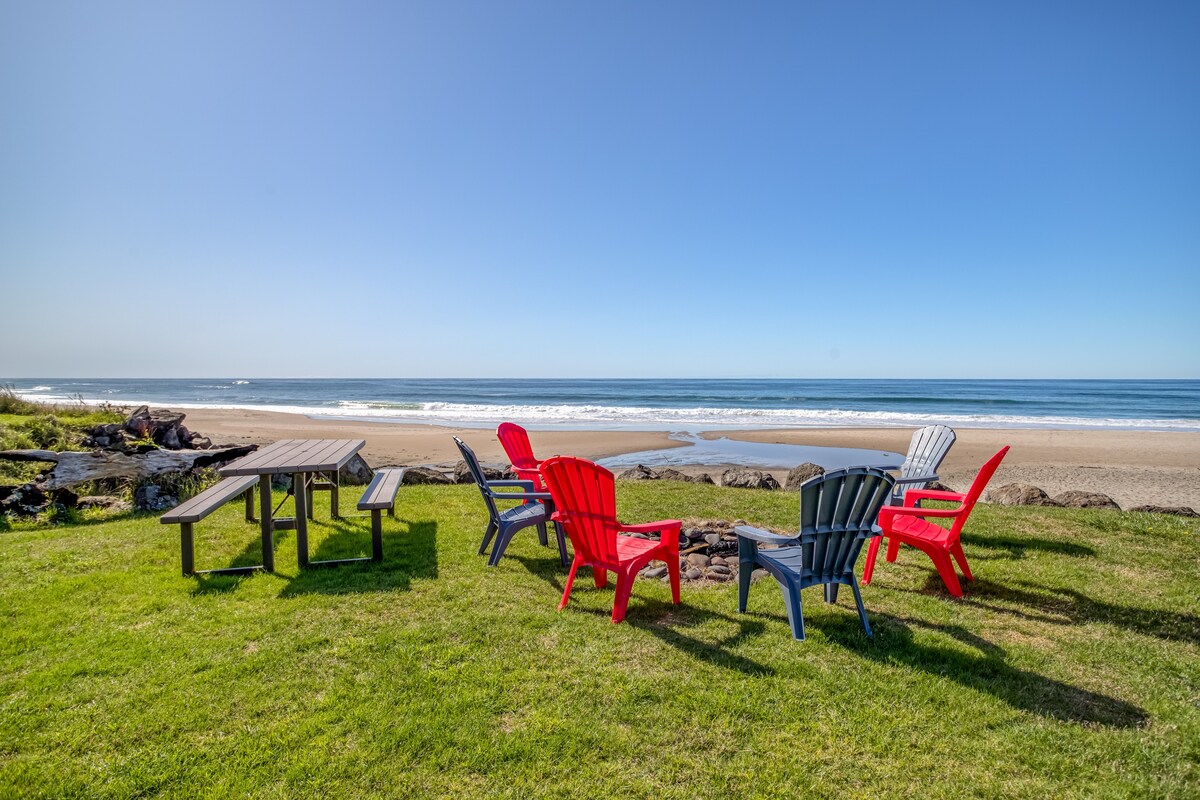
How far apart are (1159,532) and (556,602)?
5800 mm

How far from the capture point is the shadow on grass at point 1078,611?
A: 3383mm

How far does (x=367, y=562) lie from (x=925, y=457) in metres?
5.19

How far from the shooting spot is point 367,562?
14.2ft

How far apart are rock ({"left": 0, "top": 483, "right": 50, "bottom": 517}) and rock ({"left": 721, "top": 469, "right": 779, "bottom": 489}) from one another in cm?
796

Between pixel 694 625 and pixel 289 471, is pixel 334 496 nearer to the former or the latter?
pixel 289 471

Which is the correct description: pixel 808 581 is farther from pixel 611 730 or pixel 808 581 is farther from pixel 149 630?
pixel 149 630

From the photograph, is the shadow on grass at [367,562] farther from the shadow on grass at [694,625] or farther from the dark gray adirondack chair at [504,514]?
the shadow on grass at [694,625]

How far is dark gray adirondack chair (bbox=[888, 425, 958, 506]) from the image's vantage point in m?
5.31

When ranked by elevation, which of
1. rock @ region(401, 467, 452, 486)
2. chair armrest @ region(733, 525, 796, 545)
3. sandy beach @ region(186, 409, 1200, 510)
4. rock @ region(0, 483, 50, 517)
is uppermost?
chair armrest @ region(733, 525, 796, 545)

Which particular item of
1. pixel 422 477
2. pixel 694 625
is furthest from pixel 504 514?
pixel 422 477

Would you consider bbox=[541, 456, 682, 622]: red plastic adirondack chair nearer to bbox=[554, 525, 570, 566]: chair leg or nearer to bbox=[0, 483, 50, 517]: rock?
bbox=[554, 525, 570, 566]: chair leg

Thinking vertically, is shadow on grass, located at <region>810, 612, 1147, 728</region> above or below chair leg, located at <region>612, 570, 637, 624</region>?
below

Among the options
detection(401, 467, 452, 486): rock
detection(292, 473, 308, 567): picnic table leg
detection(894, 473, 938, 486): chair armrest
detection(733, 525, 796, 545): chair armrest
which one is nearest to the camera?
detection(733, 525, 796, 545): chair armrest

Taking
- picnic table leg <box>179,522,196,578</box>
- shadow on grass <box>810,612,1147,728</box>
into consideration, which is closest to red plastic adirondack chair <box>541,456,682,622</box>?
shadow on grass <box>810,612,1147,728</box>
